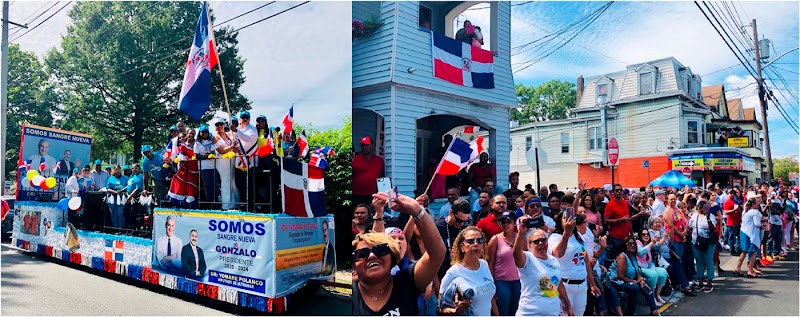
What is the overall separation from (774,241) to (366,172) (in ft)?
34.3

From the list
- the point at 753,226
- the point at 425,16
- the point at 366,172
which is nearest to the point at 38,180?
the point at 425,16

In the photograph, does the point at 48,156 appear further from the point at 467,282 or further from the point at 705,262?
the point at 705,262

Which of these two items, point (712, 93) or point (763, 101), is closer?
point (712, 93)

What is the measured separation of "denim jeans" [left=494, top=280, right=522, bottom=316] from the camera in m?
3.77

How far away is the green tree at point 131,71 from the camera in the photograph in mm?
11692

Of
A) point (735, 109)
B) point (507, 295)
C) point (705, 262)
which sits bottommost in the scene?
point (705, 262)

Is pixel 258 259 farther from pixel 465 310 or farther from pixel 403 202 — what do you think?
pixel 403 202

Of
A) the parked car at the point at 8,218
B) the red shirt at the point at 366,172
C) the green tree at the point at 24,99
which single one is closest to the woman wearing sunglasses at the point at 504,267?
the red shirt at the point at 366,172

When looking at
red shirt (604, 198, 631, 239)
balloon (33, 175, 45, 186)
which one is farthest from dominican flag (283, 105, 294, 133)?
balloon (33, 175, 45, 186)

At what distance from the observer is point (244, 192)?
5.62m

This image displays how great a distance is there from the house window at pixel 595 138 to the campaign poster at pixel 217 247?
11.2 ft

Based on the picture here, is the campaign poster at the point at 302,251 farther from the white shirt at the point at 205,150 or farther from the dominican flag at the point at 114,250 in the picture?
the dominican flag at the point at 114,250

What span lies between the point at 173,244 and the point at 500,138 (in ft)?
14.7

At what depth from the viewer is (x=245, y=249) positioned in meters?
5.30
